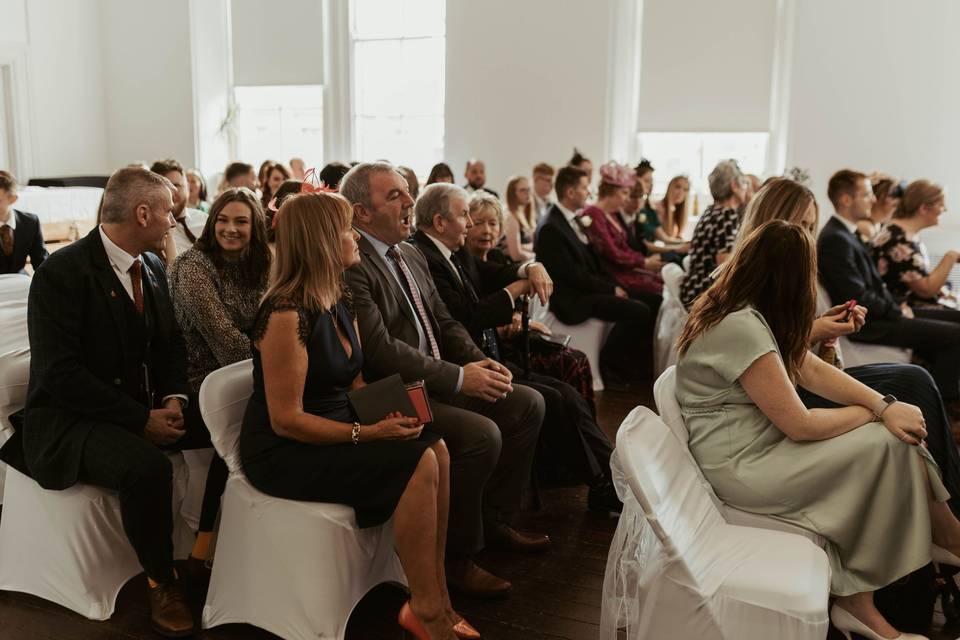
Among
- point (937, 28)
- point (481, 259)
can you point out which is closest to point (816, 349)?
point (481, 259)

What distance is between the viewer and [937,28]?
27.8 feet

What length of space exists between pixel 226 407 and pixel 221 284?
34.9 inches

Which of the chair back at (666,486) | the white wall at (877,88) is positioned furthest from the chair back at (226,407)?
the white wall at (877,88)

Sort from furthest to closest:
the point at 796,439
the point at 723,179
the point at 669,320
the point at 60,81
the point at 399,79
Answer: the point at 60,81 < the point at 399,79 < the point at 723,179 < the point at 669,320 < the point at 796,439

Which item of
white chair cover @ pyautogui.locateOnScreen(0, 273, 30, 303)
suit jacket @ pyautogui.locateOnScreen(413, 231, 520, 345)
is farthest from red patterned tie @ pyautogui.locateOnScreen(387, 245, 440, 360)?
white chair cover @ pyautogui.locateOnScreen(0, 273, 30, 303)

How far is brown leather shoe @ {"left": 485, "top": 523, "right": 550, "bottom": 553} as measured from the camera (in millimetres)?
3369

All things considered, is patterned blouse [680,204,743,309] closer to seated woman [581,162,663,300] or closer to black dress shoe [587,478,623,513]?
seated woman [581,162,663,300]

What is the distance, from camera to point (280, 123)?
1212 cm

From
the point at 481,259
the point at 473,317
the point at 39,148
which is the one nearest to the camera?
the point at 473,317

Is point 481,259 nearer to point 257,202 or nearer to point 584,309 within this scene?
point 257,202

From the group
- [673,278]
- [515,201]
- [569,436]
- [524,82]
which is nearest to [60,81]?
[524,82]

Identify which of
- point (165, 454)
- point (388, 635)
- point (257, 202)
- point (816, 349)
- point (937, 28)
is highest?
point (937, 28)

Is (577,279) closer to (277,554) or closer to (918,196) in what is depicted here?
(918,196)

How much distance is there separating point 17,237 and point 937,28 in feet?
25.9
